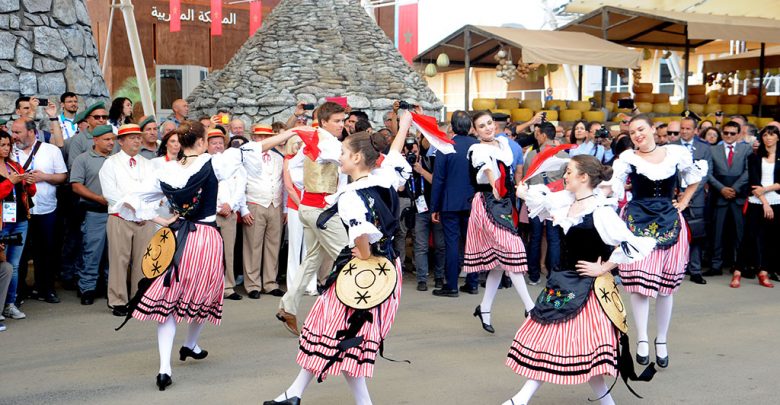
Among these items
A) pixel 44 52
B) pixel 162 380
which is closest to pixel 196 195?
pixel 162 380

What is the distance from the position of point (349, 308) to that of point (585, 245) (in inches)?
52.0

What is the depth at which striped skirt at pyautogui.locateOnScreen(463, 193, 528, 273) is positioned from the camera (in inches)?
288

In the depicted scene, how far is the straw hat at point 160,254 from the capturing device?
562cm

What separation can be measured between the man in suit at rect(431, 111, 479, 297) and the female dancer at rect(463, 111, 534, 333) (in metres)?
0.87

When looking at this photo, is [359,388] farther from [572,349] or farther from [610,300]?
[610,300]

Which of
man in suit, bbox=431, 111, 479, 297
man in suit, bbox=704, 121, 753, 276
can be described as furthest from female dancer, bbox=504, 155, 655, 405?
man in suit, bbox=704, 121, 753, 276

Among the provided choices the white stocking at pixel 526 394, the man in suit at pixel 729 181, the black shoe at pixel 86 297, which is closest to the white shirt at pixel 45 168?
the black shoe at pixel 86 297

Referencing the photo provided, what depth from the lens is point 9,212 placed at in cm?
752

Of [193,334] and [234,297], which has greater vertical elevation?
[193,334]

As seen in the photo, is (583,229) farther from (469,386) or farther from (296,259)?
(296,259)

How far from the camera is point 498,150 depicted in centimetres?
762

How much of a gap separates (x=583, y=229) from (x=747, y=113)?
14515 millimetres

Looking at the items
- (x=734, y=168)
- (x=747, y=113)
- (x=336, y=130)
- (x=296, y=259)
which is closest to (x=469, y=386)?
(x=336, y=130)

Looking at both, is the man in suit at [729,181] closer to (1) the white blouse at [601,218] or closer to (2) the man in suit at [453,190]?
(2) the man in suit at [453,190]
